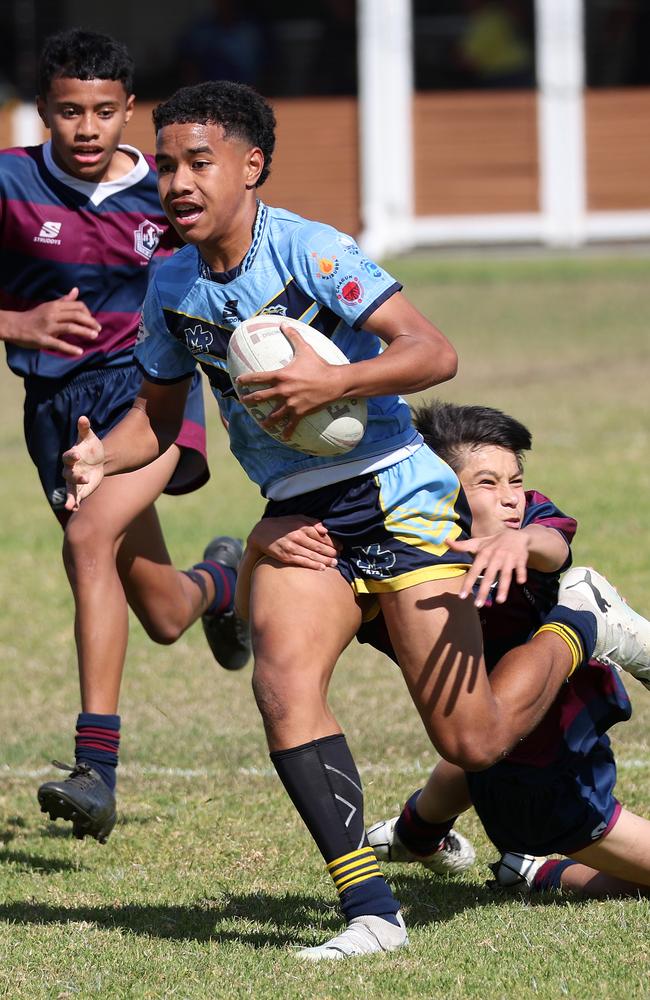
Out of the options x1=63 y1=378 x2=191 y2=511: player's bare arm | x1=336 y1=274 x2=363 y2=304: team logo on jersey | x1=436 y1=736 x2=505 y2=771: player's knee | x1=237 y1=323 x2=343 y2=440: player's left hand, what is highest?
x1=336 y1=274 x2=363 y2=304: team logo on jersey

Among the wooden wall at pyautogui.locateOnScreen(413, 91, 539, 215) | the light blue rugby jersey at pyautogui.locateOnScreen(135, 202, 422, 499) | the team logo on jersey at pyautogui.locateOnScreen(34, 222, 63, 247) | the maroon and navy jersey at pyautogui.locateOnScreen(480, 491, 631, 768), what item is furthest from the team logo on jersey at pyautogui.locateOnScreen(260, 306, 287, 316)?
the wooden wall at pyautogui.locateOnScreen(413, 91, 539, 215)

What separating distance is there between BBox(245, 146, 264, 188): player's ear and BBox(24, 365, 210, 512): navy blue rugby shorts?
1492 millimetres

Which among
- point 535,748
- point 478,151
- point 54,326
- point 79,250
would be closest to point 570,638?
point 535,748

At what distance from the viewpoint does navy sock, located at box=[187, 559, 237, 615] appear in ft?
20.3

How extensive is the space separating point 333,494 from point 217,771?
6.26ft

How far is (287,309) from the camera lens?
12.5 ft

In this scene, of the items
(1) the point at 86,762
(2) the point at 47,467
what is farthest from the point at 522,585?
(2) the point at 47,467

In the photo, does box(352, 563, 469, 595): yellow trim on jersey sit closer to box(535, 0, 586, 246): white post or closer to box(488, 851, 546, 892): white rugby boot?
box(488, 851, 546, 892): white rugby boot

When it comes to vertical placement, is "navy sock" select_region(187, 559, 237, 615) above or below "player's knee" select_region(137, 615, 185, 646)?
above

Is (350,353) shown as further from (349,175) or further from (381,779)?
(349,175)

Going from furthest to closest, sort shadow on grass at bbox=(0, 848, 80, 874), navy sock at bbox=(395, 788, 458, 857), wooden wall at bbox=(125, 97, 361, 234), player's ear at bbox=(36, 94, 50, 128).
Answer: wooden wall at bbox=(125, 97, 361, 234)
player's ear at bbox=(36, 94, 50, 128)
shadow on grass at bbox=(0, 848, 80, 874)
navy sock at bbox=(395, 788, 458, 857)

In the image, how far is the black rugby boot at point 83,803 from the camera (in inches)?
174

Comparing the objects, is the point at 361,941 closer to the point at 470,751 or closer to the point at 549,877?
the point at 470,751

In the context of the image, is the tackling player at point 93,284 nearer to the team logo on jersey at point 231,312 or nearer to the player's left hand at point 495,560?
the team logo on jersey at point 231,312
